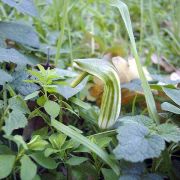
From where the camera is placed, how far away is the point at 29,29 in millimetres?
919

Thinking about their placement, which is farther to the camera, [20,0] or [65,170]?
[20,0]

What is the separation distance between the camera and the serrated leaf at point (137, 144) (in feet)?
1.73

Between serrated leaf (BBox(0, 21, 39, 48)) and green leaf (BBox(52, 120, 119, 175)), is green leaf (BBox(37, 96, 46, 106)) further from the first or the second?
serrated leaf (BBox(0, 21, 39, 48))

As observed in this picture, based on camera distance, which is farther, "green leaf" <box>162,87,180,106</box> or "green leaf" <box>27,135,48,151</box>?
"green leaf" <box>162,87,180,106</box>

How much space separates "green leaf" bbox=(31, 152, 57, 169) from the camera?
1.81 feet

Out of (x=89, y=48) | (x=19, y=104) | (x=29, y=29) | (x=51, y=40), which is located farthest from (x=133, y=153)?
(x=89, y=48)

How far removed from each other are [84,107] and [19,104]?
0.13m

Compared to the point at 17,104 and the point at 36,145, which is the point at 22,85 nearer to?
the point at 17,104

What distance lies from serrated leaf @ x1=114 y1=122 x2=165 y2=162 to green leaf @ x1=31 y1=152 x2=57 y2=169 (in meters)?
→ 0.11

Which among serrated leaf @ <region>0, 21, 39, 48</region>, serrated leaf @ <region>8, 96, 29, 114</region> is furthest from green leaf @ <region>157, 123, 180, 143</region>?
serrated leaf @ <region>0, 21, 39, 48</region>

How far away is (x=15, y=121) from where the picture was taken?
0.57m

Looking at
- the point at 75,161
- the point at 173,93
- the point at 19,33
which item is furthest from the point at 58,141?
the point at 19,33

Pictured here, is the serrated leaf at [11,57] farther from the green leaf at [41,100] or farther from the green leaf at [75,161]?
the green leaf at [75,161]

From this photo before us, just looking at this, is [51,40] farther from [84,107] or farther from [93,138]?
[93,138]
